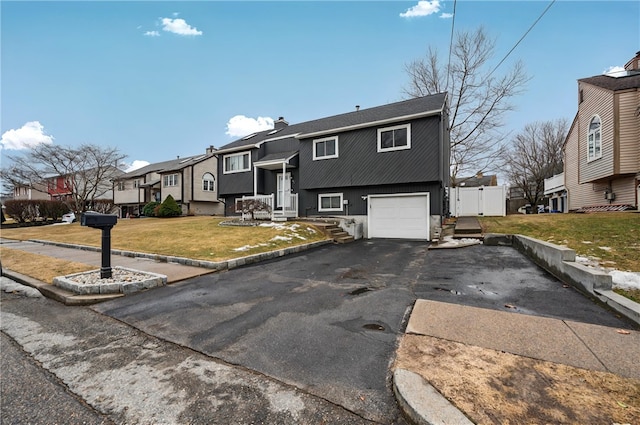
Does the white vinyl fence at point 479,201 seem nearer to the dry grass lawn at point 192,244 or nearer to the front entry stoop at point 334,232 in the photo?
the front entry stoop at point 334,232

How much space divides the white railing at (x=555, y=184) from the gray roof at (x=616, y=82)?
826 cm

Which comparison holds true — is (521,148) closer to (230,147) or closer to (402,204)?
(402,204)

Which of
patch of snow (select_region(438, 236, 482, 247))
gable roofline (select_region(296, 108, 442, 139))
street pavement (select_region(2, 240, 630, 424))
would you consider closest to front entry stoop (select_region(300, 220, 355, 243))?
patch of snow (select_region(438, 236, 482, 247))

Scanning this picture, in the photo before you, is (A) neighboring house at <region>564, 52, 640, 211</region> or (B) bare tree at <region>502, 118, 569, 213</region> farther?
(B) bare tree at <region>502, 118, 569, 213</region>

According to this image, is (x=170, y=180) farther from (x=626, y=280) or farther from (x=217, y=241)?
(x=626, y=280)

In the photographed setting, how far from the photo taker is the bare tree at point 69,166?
22.3 m

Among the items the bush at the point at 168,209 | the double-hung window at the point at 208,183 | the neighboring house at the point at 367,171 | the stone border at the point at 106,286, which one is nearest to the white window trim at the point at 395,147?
the neighboring house at the point at 367,171

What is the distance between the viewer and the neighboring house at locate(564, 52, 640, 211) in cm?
1202

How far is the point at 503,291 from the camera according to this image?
15.5 ft

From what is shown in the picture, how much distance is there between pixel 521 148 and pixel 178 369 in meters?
38.3

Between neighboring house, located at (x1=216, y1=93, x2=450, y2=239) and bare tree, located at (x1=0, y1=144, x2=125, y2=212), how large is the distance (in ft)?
51.4

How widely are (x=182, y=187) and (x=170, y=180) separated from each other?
241 centimetres

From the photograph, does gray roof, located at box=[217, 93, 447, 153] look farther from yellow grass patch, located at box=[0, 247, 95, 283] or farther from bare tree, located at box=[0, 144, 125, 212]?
bare tree, located at box=[0, 144, 125, 212]

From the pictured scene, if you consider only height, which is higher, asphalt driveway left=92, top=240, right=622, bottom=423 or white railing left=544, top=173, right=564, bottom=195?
white railing left=544, top=173, right=564, bottom=195
